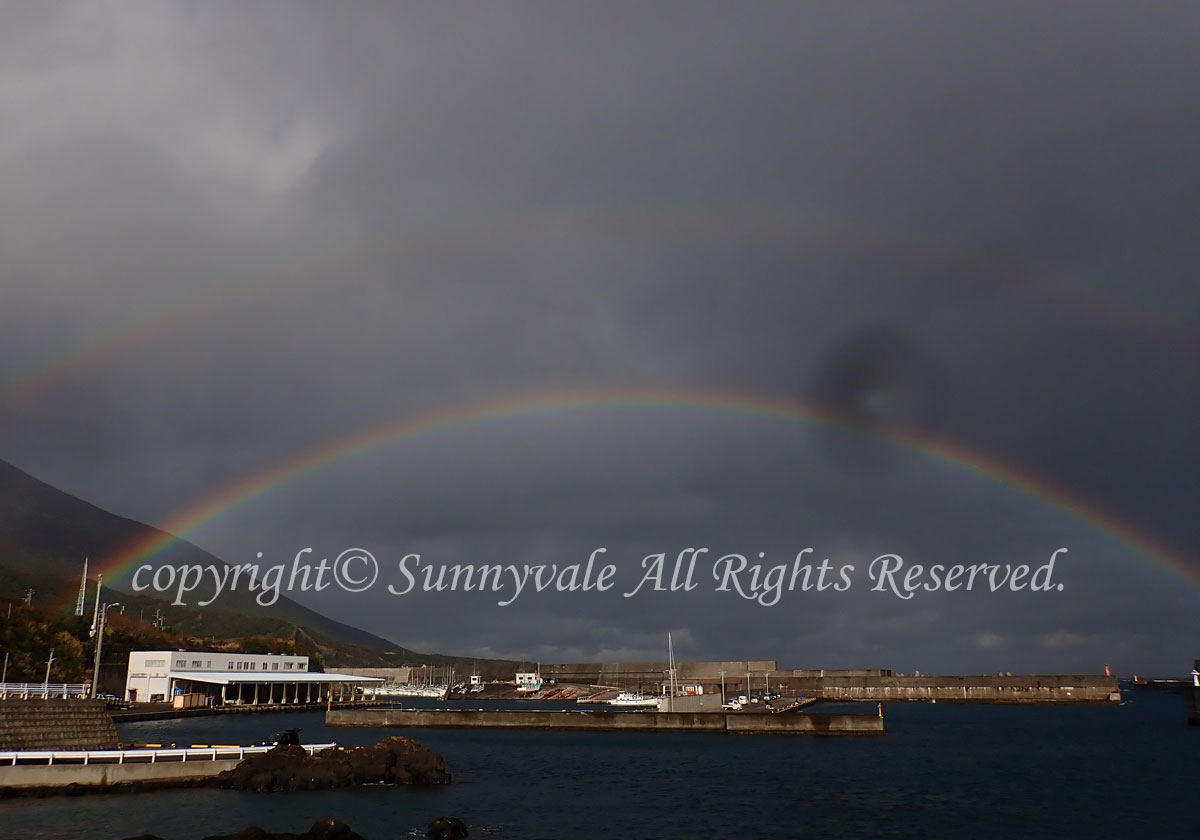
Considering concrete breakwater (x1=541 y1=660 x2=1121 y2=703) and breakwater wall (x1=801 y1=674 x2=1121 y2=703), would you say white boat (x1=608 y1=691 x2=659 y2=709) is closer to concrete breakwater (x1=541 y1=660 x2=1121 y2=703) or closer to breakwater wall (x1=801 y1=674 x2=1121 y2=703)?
concrete breakwater (x1=541 y1=660 x2=1121 y2=703)

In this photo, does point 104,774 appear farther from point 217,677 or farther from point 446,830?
point 217,677

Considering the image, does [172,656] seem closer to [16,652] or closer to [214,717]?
[214,717]

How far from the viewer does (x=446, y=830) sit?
108 ft

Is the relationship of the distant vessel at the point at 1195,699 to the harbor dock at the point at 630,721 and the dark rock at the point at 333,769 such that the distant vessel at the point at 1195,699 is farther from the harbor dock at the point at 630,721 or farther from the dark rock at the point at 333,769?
the dark rock at the point at 333,769

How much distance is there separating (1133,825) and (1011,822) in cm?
582

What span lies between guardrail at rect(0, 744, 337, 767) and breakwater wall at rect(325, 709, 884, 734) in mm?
50283

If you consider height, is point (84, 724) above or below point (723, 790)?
above

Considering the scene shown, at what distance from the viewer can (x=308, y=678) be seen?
124 meters

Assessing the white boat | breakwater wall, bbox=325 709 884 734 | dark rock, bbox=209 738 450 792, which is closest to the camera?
dark rock, bbox=209 738 450 792

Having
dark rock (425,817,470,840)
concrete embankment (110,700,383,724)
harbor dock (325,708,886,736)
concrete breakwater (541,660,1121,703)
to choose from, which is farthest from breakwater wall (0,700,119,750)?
concrete breakwater (541,660,1121,703)

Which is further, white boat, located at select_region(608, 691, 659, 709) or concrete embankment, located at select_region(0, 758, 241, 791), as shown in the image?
white boat, located at select_region(608, 691, 659, 709)

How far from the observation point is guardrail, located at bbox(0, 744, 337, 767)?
130 feet

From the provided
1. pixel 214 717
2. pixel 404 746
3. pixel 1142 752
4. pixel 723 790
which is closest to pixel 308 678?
pixel 214 717

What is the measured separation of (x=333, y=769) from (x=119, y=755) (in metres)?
10.5
